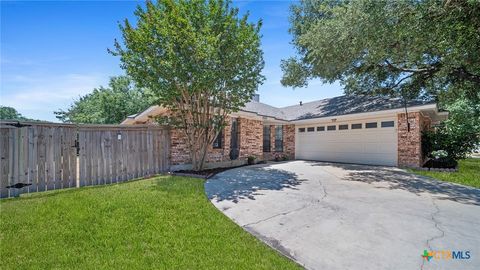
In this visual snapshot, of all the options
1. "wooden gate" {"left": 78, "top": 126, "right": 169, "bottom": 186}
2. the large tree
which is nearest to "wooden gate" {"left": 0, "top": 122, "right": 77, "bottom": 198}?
"wooden gate" {"left": 78, "top": 126, "right": 169, "bottom": 186}

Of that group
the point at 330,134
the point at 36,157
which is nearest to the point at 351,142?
the point at 330,134

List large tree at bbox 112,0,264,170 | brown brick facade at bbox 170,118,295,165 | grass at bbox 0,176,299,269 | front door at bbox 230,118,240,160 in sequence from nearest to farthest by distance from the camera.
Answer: grass at bbox 0,176,299,269, large tree at bbox 112,0,264,170, brown brick facade at bbox 170,118,295,165, front door at bbox 230,118,240,160

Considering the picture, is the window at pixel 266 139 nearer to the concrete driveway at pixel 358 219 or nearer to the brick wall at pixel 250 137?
the brick wall at pixel 250 137

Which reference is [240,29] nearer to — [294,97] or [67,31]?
[67,31]

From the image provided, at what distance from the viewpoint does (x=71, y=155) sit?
668 cm

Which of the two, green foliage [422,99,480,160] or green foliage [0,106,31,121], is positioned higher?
green foliage [0,106,31,121]

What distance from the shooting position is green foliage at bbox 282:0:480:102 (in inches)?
267

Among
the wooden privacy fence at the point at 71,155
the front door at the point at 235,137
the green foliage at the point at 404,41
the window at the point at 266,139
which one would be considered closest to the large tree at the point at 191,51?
the wooden privacy fence at the point at 71,155

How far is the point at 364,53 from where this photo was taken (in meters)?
9.46

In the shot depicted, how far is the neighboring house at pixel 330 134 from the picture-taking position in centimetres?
1109

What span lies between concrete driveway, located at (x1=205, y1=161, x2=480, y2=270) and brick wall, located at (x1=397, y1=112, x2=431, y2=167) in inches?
145

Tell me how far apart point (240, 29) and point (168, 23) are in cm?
240

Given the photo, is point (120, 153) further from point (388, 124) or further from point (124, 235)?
point (388, 124)

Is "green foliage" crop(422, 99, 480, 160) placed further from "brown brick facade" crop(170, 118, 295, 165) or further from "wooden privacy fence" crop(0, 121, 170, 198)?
"wooden privacy fence" crop(0, 121, 170, 198)
